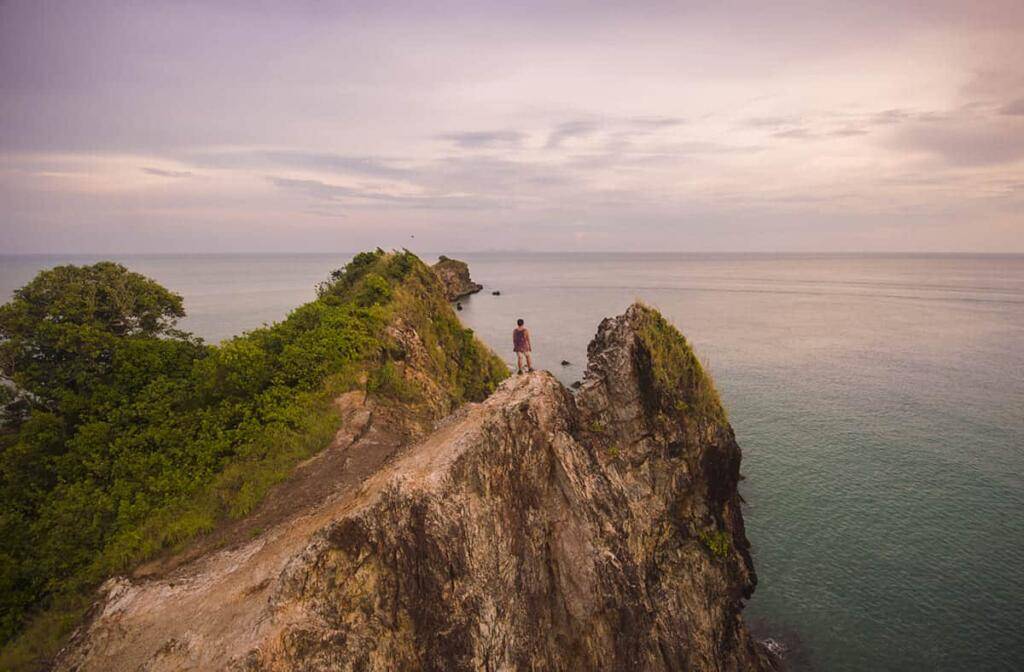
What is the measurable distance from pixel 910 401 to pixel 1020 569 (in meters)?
29.6

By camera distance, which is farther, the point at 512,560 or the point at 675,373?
the point at 675,373

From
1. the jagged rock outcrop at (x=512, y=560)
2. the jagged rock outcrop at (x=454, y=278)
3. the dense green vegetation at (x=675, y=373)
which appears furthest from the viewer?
the jagged rock outcrop at (x=454, y=278)

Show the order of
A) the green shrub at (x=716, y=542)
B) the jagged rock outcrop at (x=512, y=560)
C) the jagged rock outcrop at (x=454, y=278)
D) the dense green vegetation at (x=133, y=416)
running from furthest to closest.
Answer: 1. the jagged rock outcrop at (x=454, y=278)
2. the green shrub at (x=716, y=542)
3. the dense green vegetation at (x=133, y=416)
4. the jagged rock outcrop at (x=512, y=560)

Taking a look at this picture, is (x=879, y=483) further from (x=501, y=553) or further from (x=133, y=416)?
(x=133, y=416)

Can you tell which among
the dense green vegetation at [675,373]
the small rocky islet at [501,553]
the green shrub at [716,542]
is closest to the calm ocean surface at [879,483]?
the small rocky islet at [501,553]

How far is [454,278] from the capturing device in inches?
Answer: 6319

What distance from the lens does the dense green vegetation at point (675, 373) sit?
2305 centimetres

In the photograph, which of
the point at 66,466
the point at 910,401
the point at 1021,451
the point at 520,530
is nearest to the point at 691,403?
the point at 520,530

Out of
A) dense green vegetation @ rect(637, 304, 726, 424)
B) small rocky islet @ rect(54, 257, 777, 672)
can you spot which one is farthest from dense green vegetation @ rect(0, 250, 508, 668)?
dense green vegetation @ rect(637, 304, 726, 424)

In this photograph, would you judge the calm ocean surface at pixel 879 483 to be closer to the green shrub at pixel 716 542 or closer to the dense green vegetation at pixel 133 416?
the green shrub at pixel 716 542

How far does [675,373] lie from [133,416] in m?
25.2

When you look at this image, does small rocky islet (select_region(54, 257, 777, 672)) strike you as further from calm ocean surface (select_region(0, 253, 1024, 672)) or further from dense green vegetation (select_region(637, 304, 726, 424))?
calm ocean surface (select_region(0, 253, 1024, 672))

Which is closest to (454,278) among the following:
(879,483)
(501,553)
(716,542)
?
(879,483)

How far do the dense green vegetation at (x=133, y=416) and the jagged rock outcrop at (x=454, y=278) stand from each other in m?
122
